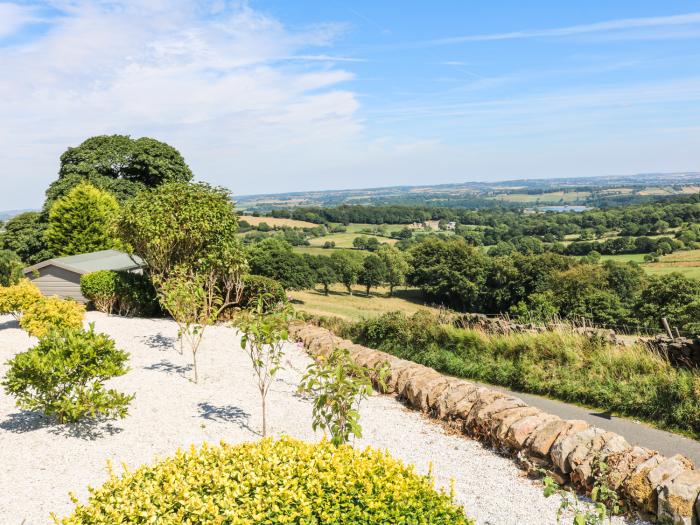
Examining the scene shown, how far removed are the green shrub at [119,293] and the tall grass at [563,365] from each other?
7424 mm

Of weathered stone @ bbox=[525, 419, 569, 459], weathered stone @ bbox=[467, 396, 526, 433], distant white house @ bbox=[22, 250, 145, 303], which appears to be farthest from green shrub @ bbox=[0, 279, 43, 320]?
weathered stone @ bbox=[525, 419, 569, 459]

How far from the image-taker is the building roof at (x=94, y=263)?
17.7 meters

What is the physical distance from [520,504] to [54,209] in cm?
2522

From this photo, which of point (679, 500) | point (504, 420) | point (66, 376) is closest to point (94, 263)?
point (66, 376)

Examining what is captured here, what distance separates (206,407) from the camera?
8.16m

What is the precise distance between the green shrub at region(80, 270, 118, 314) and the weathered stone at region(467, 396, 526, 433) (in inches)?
508

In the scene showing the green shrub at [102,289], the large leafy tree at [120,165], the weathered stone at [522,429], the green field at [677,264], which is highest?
the large leafy tree at [120,165]

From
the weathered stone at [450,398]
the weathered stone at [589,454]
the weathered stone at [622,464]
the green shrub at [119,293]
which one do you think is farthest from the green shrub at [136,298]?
the weathered stone at [622,464]

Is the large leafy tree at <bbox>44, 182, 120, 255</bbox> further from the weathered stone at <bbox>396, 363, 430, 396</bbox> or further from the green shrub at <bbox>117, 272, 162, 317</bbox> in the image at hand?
the weathered stone at <bbox>396, 363, 430, 396</bbox>

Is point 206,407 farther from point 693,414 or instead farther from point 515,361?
point 693,414

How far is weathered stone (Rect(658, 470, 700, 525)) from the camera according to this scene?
4.82 m

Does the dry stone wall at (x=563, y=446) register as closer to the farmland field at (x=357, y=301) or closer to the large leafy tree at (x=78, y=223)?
the large leafy tree at (x=78, y=223)

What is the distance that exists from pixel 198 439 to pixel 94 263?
47.7ft

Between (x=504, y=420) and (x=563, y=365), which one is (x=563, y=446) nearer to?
(x=504, y=420)
